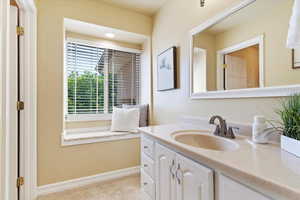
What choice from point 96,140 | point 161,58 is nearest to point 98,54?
point 161,58

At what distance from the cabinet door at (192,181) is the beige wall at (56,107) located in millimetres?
1510

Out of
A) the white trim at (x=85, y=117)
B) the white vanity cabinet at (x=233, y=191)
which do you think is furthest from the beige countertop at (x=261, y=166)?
the white trim at (x=85, y=117)

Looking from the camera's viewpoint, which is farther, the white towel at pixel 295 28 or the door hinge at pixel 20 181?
the door hinge at pixel 20 181

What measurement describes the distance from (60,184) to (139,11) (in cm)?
269

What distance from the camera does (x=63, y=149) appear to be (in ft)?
6.53

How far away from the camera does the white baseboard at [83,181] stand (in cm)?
189

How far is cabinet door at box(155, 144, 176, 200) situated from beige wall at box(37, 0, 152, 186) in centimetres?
122

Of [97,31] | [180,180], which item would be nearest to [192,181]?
[180,180]

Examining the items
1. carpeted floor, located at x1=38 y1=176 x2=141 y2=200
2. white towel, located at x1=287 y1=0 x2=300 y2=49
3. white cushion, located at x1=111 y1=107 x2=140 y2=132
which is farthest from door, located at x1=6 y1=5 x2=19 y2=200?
white towel, located at x1=287 y1=0 x2=300 y2=49

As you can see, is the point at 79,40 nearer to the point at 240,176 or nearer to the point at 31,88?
the point at 31,88

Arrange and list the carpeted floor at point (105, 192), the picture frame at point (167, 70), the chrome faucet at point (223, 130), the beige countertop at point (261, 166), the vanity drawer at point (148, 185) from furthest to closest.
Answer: the picture frame at point (167, 70) < the carpeted floor at point (105, 192) < the vanity drawer at point (148, 185) < the chrome faucet at point (223, 130) < the beige countertop at point (261, 166)

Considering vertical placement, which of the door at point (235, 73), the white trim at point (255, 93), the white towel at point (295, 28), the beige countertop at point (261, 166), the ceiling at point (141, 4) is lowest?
the beige countertop at point (261, 166)

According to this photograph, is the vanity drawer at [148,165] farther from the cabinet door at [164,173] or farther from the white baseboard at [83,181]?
the white baseboard at [83,181]

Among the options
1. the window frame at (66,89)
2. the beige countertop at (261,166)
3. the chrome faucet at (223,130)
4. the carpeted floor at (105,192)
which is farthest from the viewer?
the window frame at (66,89)
